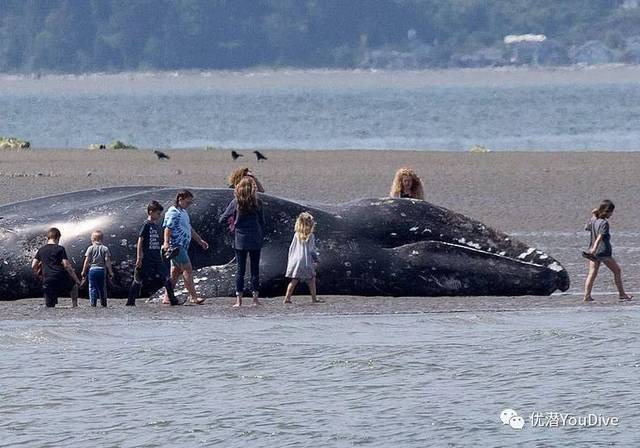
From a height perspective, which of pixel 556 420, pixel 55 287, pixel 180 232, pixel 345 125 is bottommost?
pixel 556 420

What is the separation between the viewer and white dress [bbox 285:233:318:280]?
17.7m

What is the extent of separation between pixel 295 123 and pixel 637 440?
8033 cm

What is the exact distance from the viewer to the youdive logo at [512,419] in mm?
12539

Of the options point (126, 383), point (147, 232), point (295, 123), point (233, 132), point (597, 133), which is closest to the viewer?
point (126, 383)

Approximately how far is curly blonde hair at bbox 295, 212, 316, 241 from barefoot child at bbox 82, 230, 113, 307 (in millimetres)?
2055

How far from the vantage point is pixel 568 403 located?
1330 cm

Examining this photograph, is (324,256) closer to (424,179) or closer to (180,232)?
(180,232)

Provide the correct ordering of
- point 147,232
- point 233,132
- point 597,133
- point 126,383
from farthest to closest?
point 233,132 < point 597,133 < point 147,232 < point 126,383

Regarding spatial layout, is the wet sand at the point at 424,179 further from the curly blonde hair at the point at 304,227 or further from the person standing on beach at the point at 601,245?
the curly blonde hair at the point at 304,227

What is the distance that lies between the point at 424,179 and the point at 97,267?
663 inches

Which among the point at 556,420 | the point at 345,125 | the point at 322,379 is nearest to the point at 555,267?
the point at 322,379

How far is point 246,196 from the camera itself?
17.1 meters

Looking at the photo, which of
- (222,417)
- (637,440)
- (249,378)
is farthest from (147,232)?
(637,440)

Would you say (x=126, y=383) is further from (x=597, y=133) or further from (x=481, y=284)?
(x=597, y=133)
